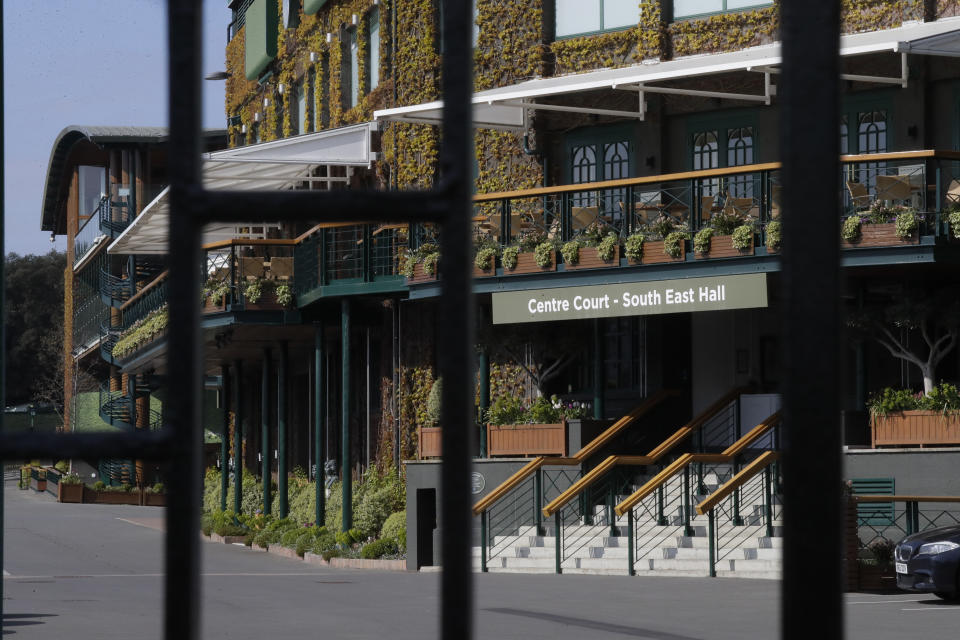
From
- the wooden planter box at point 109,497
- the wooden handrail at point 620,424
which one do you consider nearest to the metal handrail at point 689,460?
the wooden handrail at point 620,424

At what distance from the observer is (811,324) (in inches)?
95.0

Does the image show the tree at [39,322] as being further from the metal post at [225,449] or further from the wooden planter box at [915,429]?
the wooden planter box at [915,429]

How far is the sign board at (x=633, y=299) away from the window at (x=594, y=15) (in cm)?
549

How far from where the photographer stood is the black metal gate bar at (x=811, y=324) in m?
2.38

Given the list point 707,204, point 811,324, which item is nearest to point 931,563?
point 707,204

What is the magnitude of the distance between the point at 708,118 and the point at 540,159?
3.19 m

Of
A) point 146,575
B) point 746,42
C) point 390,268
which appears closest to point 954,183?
point 746,42

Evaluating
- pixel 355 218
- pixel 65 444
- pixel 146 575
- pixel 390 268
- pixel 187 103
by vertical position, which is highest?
pixel 390 268

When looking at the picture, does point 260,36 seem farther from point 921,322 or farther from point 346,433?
point 921,322

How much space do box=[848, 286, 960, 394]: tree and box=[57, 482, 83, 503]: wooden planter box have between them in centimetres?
3101

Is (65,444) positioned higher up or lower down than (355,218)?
lower down

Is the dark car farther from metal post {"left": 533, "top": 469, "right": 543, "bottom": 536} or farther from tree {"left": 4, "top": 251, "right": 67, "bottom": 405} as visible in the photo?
tree {"left": 4, "top": 251, "right": 67, "bottom": 405}

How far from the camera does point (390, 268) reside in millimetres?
26453

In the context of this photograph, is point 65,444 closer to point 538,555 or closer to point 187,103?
point 187,103
